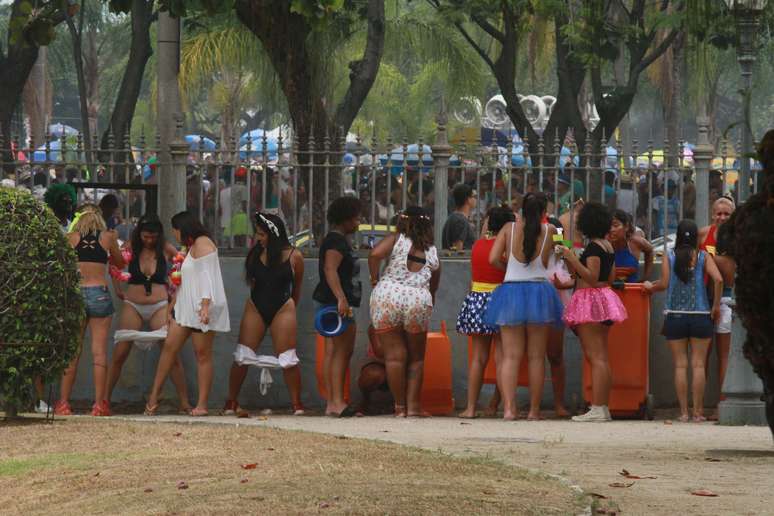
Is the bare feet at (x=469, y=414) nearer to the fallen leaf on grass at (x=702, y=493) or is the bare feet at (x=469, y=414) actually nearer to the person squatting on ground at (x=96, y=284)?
the person squatting on ground at (x=96, y=284)

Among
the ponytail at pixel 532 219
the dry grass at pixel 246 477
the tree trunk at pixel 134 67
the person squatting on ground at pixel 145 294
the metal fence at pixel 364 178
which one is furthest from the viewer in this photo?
the tree trunk at pixel 134 67

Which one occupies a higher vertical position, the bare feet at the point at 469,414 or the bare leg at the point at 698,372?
the bare leg at the point at 698,372

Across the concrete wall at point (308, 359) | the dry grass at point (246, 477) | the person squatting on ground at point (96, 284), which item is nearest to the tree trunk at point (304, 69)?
the concrete wall at point (308, 359)

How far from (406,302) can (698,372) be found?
2.46 m

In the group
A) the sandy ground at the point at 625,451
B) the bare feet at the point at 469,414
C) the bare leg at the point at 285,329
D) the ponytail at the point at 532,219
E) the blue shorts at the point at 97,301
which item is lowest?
the bare feet at the point at 469,414

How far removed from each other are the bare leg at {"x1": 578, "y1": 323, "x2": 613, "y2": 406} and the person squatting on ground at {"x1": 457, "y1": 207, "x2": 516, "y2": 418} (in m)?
0.72

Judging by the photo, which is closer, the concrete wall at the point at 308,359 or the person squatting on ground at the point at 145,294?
the person squatting on ground at the point at 145,294

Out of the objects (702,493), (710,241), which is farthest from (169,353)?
(702,493)

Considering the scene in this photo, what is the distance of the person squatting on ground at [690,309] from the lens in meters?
14.7

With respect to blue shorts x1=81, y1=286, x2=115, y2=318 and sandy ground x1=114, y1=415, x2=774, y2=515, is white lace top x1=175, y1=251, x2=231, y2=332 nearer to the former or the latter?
blue shorts x1=81, y1=286, x2=115, y2=318

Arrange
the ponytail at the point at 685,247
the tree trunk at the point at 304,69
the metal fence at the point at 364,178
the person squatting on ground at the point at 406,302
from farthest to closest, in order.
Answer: the tree trunk at the point at 304,69 → the metal fence at the point at 364,178 → the ponytail at the point at 685,247 → the person squatting on ground at the point at 406,302

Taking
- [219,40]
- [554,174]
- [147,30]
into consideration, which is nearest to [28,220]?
[554,174]

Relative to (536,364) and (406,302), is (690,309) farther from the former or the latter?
(406,302)

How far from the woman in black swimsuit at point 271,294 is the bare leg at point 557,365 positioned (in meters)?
2.11
